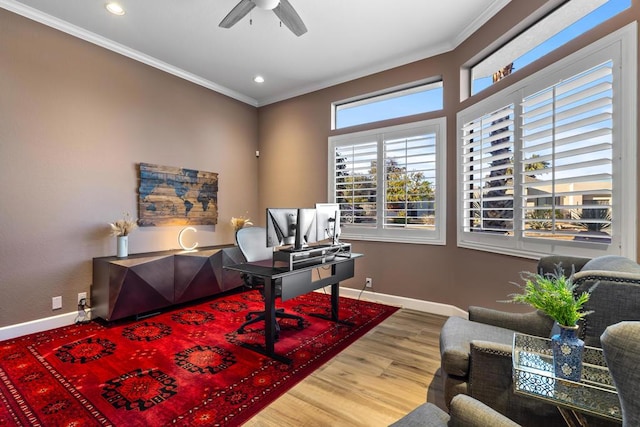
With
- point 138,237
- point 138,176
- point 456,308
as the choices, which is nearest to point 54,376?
point 138,237

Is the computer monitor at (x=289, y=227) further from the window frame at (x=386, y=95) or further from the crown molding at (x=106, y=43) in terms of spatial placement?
the crown molding at (x=106, y=43)

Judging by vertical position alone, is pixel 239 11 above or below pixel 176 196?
above

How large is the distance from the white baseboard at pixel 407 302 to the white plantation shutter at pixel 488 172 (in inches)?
38.5

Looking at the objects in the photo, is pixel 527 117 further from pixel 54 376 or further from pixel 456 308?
pixel 54 376

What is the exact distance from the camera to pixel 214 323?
3328 millimetres

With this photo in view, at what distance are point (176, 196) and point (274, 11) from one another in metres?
2.75

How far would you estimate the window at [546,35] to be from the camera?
2.04 meters

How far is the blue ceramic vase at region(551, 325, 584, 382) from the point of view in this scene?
1.10 metres

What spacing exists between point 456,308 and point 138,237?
4.04 meters

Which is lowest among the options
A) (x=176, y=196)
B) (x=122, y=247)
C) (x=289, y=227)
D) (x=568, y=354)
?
(x=568, y=354)

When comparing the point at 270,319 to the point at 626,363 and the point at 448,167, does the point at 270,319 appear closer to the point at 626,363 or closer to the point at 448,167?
the point at 626,363

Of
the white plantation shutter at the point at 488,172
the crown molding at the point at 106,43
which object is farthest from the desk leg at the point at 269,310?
the crown molding at the point at 106,43

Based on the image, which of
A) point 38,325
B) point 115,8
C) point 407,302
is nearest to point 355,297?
point 407,302

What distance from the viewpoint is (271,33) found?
3.35 metres
